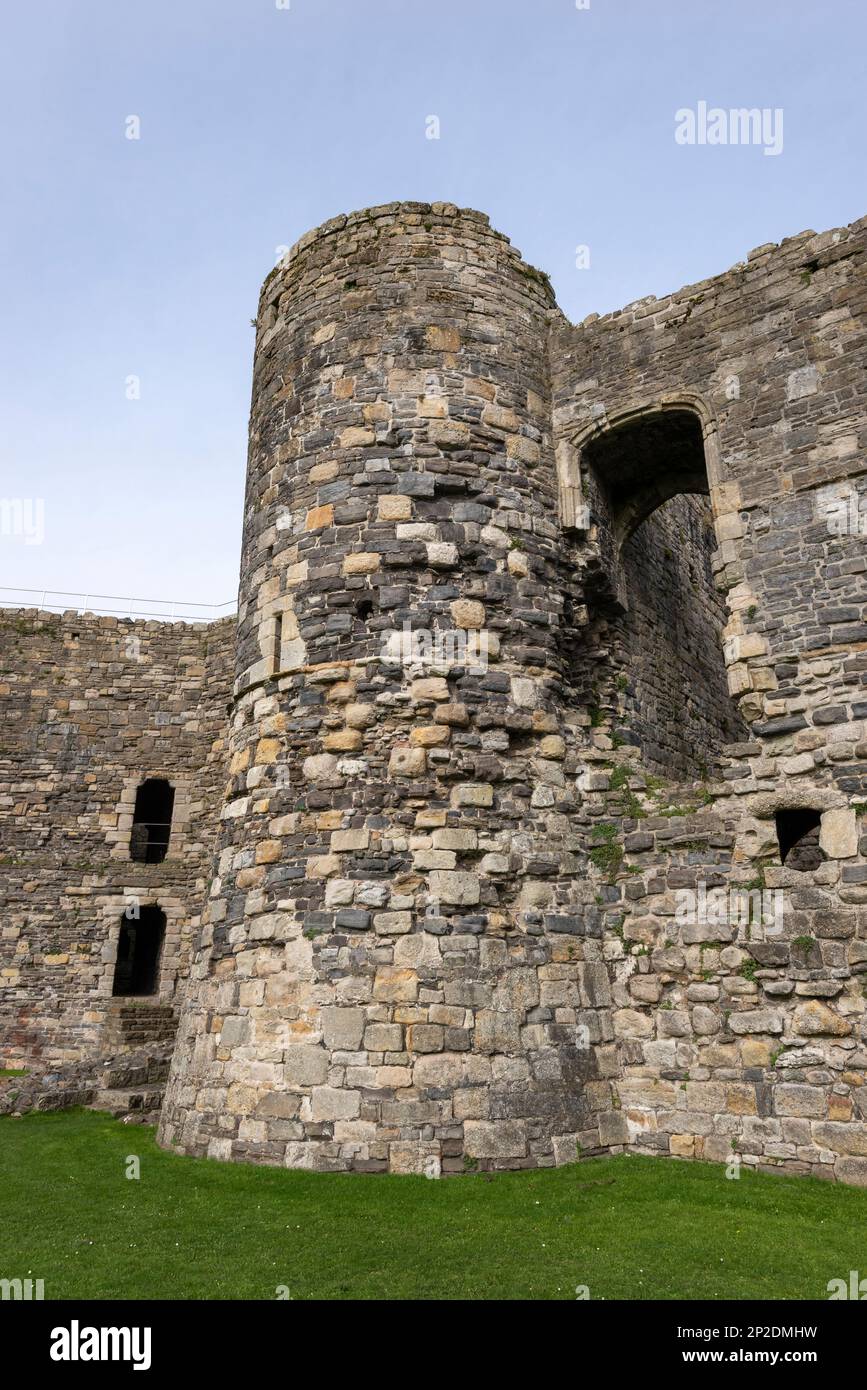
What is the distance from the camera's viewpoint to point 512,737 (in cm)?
912

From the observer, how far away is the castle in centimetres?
780

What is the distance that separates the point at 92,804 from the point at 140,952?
289 centimetres

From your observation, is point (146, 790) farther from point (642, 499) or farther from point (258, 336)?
point (642, 499)

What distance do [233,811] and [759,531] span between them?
19.5ft

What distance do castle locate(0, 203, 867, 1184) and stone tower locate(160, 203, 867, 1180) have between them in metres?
0.04

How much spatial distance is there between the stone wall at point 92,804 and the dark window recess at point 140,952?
0.56 m

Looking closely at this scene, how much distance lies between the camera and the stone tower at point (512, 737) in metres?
7.82

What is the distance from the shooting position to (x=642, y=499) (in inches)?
460

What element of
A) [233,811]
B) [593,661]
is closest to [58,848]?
[233,811]
